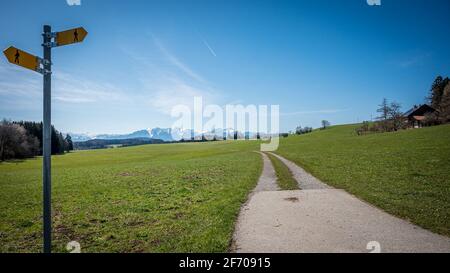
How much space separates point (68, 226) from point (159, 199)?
569cm

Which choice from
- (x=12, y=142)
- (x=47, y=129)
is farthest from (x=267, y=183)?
(x=12, y=142)

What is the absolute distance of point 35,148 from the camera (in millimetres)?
99625

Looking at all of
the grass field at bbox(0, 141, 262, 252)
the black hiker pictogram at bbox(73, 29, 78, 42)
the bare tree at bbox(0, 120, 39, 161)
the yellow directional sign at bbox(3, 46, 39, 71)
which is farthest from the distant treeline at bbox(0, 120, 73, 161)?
the black hiker pictogram at bbox(73, 29, 78, 42)

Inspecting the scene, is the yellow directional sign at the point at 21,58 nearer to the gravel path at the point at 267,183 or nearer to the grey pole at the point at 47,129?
the grey pole at the point at 47,129

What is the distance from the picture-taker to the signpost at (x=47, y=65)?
5055 mm

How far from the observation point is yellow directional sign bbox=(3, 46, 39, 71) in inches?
196

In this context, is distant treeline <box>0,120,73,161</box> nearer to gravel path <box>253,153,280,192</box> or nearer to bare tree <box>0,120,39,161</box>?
bare tree <box>0,120,39,161</box>

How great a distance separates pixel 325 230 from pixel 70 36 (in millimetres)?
9040

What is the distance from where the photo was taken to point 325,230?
8.50m

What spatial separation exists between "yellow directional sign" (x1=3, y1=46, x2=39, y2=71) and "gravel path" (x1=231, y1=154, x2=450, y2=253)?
657cm

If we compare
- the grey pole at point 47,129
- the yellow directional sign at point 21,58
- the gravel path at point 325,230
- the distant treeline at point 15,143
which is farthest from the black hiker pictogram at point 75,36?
the distant treeline at point 15,143

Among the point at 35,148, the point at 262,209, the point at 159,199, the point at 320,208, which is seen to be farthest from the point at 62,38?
the point at 35,148
